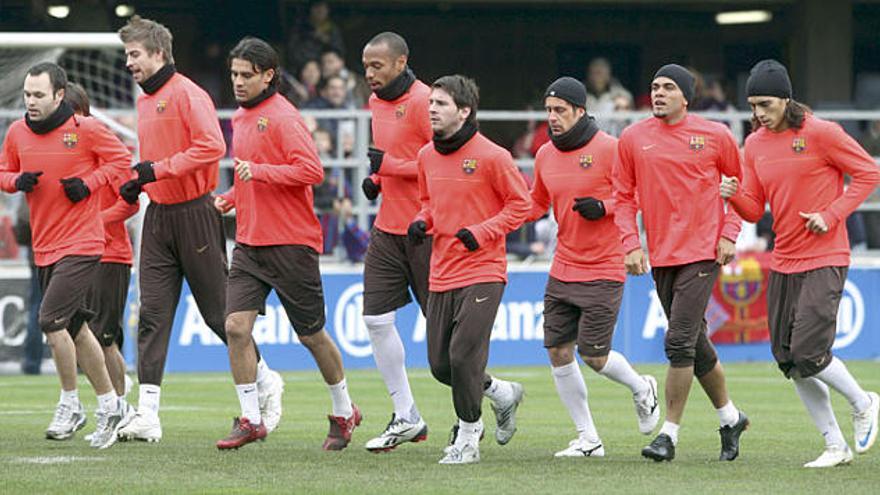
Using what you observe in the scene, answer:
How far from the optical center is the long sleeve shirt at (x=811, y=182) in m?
11.5

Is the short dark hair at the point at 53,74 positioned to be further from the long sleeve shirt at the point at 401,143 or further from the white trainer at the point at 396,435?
the white trainer at the point at 396,435

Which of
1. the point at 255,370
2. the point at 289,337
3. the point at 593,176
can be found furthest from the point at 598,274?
the point at 289,337

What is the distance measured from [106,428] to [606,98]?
12.5 metres

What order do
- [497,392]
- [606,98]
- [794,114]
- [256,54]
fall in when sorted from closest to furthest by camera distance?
1. [794,114]
2. [256,54]
3. [497,392]
4. [606,98]

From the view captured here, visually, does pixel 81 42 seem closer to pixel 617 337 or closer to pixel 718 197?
pixel 617 337

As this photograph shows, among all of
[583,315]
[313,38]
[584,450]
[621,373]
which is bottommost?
[584,450]

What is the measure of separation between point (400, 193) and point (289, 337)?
29.0ft

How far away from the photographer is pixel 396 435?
40.7 ft

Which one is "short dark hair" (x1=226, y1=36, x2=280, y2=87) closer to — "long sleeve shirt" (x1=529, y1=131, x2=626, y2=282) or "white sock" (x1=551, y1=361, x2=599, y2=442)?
"long sleeve shirt" (x1=529, y1=131, x2=626, y2=282)

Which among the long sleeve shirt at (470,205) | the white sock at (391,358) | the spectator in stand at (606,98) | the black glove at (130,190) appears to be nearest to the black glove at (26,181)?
the black glove at (130,190)

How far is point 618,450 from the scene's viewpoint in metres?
12.7

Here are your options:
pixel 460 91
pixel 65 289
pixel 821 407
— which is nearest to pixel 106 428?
pixel 65 289

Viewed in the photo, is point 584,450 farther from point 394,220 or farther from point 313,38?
point 313,38

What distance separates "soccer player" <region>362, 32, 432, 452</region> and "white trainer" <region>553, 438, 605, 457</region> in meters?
0.96
